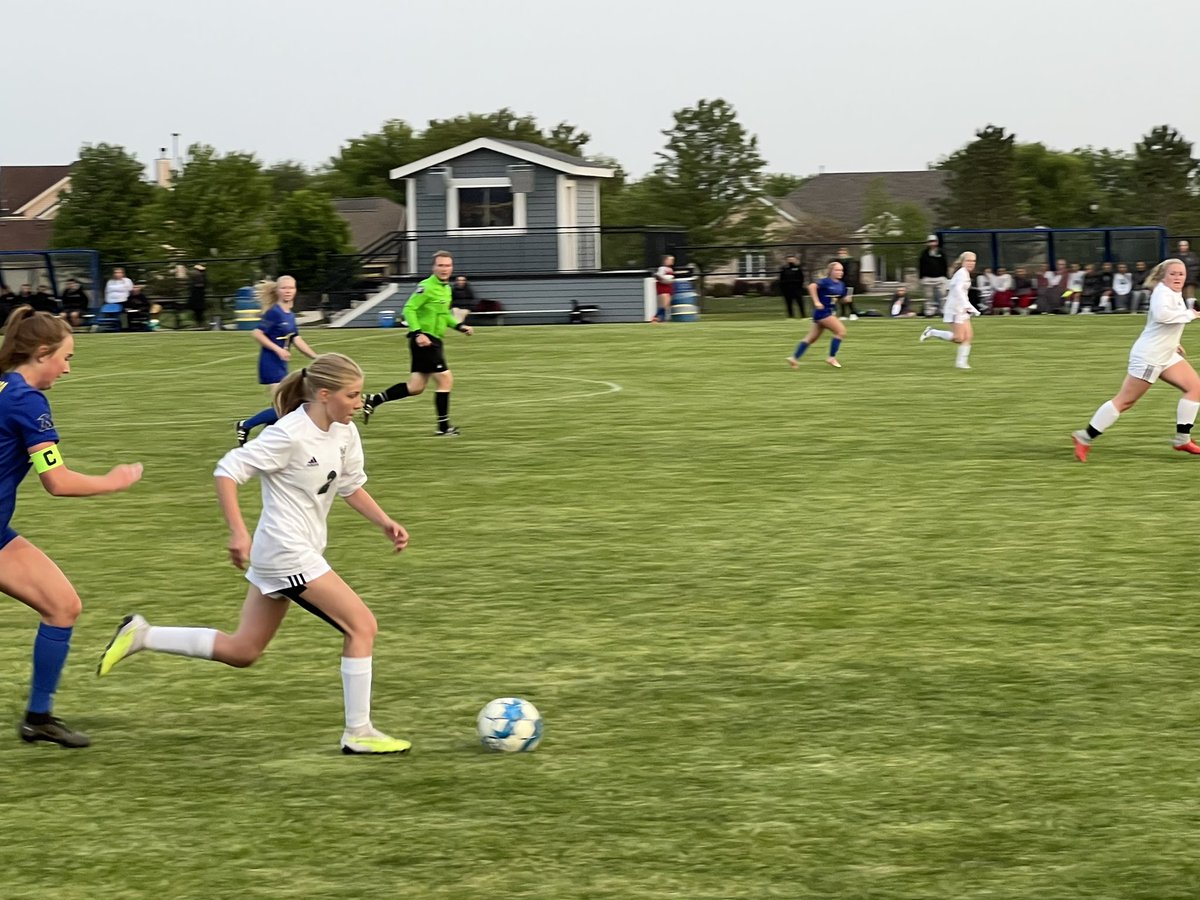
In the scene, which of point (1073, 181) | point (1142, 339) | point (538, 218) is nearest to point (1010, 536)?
point (1142, 339)

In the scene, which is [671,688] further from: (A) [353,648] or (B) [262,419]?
(B) [262,419]

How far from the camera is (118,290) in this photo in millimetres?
43688

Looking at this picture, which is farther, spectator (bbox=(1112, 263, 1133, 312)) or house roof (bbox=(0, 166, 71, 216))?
house roof (bbox=(0, 166, 71, 216))

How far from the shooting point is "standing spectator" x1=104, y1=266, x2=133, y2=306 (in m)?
43.7

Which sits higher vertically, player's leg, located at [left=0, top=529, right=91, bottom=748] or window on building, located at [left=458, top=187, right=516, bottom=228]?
window on building, located at [left=458, top=187, right=516, bottom=228]

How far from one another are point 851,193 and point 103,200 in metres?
56.0

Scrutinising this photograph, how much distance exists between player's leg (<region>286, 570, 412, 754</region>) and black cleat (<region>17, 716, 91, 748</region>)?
1151 millimetres

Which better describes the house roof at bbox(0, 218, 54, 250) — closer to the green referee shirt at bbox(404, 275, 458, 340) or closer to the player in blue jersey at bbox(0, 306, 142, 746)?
the green referee shirt at bbox(404, 275, 458, 340)

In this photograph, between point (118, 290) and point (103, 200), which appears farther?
point (103, 200)

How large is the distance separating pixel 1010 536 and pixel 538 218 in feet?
135

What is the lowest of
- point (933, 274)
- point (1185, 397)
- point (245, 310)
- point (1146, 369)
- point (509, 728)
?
point (509, 728)

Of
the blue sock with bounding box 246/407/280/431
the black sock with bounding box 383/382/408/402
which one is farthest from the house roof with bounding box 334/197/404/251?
the blue sock with bounding box 246/407/280/431

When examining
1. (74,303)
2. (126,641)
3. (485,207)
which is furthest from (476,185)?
(126,641)

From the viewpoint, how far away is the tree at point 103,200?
8456 cm
